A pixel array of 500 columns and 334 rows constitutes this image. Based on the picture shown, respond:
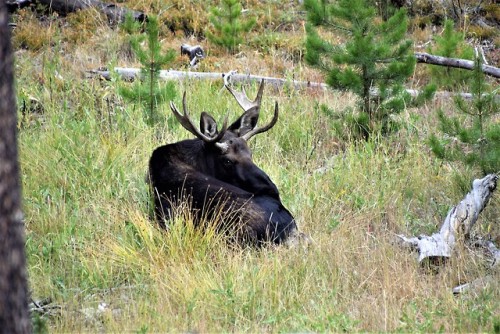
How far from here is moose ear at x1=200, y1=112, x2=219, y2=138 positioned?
25.3 feet

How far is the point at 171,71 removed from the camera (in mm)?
12266

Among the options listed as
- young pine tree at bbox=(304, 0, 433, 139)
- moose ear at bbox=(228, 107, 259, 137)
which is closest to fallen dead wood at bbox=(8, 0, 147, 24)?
young pine tree at bbox=(304, 0, 433, 139)

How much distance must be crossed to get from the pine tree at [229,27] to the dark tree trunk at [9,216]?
11.0 m

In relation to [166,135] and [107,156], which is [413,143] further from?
[107,156]

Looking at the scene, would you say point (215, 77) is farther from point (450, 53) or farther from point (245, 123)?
point (245, 123)

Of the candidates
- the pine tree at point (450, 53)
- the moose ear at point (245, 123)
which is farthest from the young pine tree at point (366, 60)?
the moose ear at point (245, 123)

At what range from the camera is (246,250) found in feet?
22.7

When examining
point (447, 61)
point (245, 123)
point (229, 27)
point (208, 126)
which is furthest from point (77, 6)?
point (208, 126)

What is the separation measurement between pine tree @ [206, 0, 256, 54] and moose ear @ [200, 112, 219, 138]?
660 centimetres

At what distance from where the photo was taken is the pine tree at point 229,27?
1411 centimetres

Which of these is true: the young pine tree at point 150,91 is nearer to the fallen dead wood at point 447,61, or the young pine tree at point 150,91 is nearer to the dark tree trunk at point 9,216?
the fallen dead wood at point 447,61

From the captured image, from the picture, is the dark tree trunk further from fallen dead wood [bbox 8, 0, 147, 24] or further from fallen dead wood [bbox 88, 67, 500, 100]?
fallen dead wood [bbox 8, 0, 147, 24]

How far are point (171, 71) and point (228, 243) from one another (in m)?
5.73

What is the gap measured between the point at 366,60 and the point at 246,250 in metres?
3.54
